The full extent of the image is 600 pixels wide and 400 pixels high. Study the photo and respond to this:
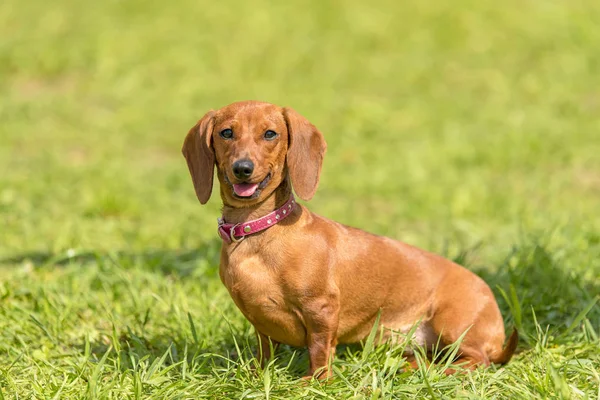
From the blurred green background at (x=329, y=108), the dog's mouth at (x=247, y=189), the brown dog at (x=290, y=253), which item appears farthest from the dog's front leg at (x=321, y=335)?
the blurred green background at (x=329, y=108)

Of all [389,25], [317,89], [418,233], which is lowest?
[418,233]

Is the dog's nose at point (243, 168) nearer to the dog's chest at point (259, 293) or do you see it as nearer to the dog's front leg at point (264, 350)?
the dog's chest at point (259, 293)

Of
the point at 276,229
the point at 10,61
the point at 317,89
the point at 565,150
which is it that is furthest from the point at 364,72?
the point at 276,229

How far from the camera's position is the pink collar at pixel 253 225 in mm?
3395

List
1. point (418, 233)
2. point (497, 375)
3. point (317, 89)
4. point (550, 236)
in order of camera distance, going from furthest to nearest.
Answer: point (317, 89) → point (418, 233) → point (550, 236) → point (497, 375)

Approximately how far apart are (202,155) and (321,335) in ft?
3.13

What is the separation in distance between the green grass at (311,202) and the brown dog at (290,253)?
7.4 inches

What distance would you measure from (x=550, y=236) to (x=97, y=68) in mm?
7569

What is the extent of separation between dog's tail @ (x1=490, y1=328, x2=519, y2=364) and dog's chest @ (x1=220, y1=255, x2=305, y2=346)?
3.37ft

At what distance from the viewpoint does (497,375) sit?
11.0 feet

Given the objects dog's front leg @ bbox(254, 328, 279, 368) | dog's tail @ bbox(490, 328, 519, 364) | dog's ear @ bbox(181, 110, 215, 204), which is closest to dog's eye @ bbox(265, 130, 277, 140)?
dog's ear @ bbox(181, 110, 215, 204)

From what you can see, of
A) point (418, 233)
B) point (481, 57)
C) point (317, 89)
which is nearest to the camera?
point (418, 233)

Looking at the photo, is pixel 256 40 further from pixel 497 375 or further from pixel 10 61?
pixel 497 375

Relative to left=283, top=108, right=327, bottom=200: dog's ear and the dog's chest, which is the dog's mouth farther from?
the dog's chest
